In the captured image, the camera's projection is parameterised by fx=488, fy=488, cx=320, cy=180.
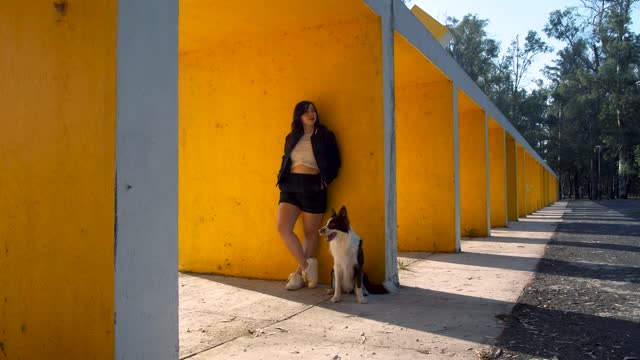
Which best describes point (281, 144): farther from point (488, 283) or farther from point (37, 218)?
point (37, 218)

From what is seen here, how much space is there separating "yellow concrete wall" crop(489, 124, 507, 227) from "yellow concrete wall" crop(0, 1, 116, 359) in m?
12.5

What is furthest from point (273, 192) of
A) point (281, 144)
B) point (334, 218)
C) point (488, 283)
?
point (488, 283)

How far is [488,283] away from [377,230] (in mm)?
1414

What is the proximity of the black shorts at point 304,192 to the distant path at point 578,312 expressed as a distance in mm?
2115

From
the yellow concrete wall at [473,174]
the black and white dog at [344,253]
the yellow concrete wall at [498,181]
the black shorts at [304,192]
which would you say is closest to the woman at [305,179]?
the black shorts at [304,192]

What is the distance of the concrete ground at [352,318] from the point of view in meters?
3.07

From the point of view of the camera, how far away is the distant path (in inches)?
120

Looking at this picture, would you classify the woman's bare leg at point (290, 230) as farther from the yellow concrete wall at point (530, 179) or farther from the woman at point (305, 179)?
the yellow concrete wall at point (530, 179)

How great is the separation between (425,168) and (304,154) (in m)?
3.87

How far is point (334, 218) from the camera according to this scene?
14.7 feet

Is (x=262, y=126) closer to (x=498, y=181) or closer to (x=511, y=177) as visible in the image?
(x=498, y=181)

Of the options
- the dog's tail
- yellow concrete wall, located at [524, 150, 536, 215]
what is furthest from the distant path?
yellow concrete wall, located at [524, 150, 536, 215]

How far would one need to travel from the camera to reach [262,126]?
5.64 metres

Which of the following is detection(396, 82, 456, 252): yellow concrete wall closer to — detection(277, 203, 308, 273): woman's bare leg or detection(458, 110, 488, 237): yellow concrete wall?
detection(458, 110, 488, 237): yellow concrete wall
